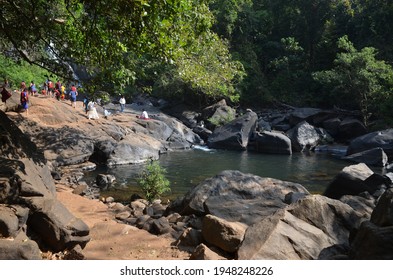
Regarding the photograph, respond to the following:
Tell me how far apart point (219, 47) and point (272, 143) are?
388 inches

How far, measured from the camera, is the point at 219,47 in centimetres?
1770

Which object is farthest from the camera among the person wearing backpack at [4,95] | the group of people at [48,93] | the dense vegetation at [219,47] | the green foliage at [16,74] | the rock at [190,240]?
the green foliage at [16,74]

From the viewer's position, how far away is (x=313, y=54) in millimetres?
40125

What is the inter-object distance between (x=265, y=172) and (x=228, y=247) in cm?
1286

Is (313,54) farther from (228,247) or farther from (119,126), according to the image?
(228,247)

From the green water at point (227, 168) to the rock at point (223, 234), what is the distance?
6.78m

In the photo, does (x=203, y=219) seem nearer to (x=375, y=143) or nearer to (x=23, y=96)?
(x=23, y=96)

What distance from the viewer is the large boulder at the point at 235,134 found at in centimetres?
2616

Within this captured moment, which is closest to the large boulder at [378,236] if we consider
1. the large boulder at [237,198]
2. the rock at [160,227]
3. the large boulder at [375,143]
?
the large boulder at [237,198]

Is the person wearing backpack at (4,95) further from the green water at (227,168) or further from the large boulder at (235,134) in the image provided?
the large boulder at (235,134)

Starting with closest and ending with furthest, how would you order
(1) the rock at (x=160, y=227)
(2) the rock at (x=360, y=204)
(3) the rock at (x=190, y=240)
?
(3) the rock at (x=190, y=240)
(1) the rock at (x=160, y=227)
(2) the rock at (x=360, y=204)

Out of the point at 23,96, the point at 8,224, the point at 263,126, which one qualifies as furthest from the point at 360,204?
the point at 263,126

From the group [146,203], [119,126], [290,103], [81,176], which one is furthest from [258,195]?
[290,103]

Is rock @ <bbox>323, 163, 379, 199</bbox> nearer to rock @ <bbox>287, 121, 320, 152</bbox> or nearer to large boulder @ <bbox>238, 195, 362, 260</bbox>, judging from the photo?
large boulder @ <bbox>238, 195, 362, 260</bbox>
